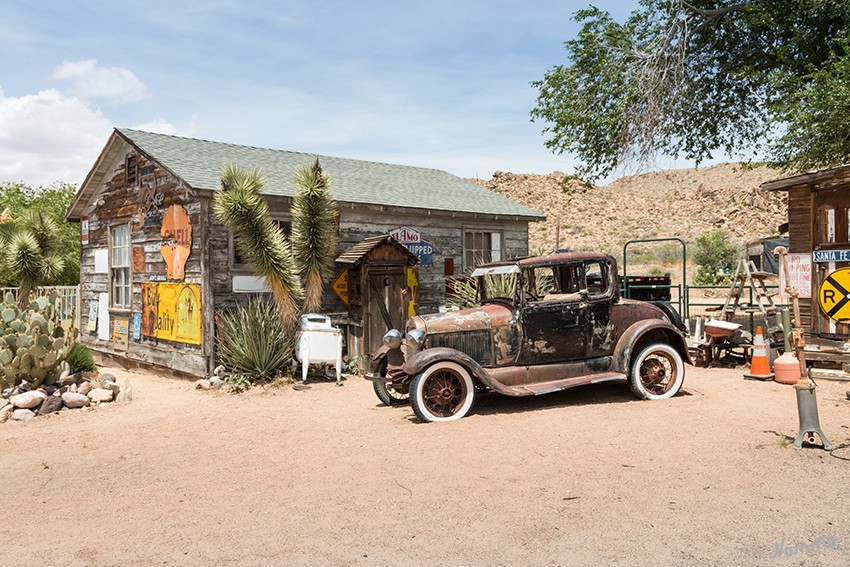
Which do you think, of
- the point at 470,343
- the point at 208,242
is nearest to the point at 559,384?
the point at 470,343

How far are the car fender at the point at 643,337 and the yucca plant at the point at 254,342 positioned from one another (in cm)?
534

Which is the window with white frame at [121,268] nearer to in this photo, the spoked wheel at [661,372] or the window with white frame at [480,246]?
the window with white frame at [480,246]

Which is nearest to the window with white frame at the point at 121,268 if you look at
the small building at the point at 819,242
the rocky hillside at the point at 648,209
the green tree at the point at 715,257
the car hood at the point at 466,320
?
the car hood at the point at 466,320

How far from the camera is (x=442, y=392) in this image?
6902 millimetres

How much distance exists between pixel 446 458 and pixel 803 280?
24.6 ft

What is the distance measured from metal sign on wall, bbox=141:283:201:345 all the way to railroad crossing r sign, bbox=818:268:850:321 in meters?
8.98

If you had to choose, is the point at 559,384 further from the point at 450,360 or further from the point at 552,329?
Result: the point at 450,360

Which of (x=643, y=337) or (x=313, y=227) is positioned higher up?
(x=313, y=227)

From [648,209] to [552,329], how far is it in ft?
191

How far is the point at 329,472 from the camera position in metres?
5.18

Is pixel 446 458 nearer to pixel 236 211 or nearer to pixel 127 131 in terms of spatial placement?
pixel 236 211

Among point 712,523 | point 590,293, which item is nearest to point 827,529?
point 712,523

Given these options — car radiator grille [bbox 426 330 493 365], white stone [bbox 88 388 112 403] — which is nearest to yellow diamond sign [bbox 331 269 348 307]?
white stone [bbox 88 388 112 403]

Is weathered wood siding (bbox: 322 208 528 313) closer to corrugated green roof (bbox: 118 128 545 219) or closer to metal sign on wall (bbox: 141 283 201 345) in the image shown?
corrugated green roof (bbox: 118 128 545 219)
